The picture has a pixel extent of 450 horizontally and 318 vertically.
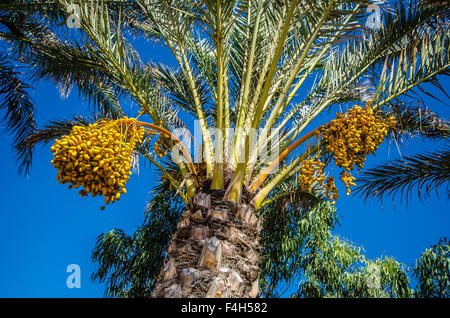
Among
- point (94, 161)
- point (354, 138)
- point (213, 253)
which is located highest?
point (354, 138)

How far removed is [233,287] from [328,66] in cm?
314

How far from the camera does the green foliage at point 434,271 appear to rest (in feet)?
21.4

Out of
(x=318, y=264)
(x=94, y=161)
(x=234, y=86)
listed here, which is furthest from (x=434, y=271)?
(x=94, y=161)

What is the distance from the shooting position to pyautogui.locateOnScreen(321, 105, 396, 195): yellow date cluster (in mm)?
2816

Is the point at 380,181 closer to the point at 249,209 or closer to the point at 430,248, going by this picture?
the point at 249,209

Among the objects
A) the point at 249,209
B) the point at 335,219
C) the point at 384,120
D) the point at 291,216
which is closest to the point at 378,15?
the point at 384,120

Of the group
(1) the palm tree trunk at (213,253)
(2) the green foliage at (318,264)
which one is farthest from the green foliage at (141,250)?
(1) the palm tree trunk at (213,253)

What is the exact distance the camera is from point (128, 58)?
3.49 meters

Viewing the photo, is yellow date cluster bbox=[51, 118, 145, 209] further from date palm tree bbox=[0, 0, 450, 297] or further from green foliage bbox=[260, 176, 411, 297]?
green foliage bbox=[260, 176, 411, 297]

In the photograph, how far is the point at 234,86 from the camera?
4574mm

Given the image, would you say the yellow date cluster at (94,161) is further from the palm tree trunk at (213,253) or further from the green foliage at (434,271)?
the green foliage at (434,271)

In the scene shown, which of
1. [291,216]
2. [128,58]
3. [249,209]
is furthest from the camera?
[291,216]

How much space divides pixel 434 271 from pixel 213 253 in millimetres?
5792

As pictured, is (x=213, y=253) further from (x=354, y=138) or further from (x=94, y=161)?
(x=354, y=138)
